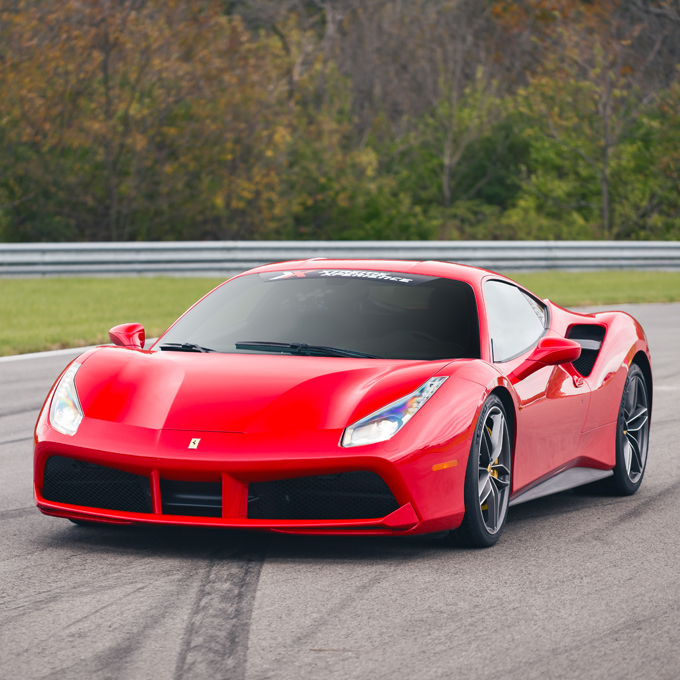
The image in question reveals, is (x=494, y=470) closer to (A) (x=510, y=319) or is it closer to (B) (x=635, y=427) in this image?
(A) (x=510, y=319)

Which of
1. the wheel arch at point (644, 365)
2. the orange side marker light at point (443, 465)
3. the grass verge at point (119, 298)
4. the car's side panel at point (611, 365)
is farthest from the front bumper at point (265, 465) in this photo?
the grass verge at point (119, 298)

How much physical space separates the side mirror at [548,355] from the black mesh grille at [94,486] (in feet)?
6.08

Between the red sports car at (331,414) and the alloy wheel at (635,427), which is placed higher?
the red sports car at (331,414)

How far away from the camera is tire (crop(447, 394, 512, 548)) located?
16.6ft

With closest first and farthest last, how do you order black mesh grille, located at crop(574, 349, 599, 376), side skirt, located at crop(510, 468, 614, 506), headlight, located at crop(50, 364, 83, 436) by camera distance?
headlight, located at crop(50, 364, 83, 436)
side skirt, located at crop(510, 468, 614, 506)
black mesh grille, located at crop(574, 349, 599, 376)

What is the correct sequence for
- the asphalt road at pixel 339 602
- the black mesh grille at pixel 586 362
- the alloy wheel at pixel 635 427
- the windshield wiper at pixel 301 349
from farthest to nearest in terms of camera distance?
1. the alloy wheel at pixel 635 427
2. the black mesh grille at pixel 586 362
3. the windshield wiper at pixel 301 349
4. the asphalt road at pixel 339 602

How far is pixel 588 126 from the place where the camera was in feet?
119

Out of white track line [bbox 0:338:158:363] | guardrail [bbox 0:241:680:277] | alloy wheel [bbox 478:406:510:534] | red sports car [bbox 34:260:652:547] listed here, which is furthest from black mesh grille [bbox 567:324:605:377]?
guardrail [bbox 0:241:680:277]

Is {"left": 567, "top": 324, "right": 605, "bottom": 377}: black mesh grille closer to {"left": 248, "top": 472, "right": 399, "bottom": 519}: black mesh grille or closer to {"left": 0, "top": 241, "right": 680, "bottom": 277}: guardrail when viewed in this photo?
{"left": 248, "top": 472, "right": 399, "bottom": 519}: black mesh grille

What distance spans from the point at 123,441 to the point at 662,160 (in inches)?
1254

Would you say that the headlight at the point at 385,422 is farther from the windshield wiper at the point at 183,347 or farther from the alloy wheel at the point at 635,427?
the alloy wheel at the point at 635,427

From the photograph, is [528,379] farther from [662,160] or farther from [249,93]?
[662,160]

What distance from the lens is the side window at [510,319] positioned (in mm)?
5895

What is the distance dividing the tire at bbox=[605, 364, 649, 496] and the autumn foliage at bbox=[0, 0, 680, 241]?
24.1 m
